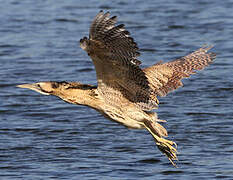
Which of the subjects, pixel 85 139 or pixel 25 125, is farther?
pixel 25 125

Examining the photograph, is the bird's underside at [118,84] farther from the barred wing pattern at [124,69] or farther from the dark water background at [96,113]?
the dark water background at [96,113]

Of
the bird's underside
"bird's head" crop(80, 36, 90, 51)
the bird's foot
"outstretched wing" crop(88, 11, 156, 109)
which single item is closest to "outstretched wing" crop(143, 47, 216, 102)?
the bird's underside

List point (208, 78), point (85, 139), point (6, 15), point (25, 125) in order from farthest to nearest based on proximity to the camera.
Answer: point (6, 15)
point (208, 78)
point (25, 125)
point (85, 139)

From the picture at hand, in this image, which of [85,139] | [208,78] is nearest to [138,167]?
[85,139]

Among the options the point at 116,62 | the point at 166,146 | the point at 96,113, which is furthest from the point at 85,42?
the point at 96,113

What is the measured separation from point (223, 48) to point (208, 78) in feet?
5.83

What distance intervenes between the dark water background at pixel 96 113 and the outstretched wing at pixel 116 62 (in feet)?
3.71

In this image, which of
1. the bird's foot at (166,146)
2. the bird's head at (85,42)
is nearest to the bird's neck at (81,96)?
the bird's foot at (166,146)

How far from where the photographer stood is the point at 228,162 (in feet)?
22.8

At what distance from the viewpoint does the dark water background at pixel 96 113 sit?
6.96 m

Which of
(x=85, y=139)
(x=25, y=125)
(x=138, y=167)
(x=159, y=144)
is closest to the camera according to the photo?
(x=159, y=144)

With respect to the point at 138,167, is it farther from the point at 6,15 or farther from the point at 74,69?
the point at 6,15

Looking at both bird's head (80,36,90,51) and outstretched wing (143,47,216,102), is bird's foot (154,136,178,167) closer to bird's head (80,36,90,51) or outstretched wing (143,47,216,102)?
outstretched wing (143,47,216,102)

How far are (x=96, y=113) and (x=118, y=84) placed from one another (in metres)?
3.06
